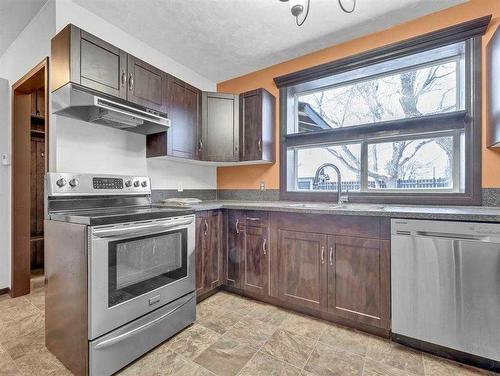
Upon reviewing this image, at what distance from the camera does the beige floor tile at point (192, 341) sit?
1.71 m

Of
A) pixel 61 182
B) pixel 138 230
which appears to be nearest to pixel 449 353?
pixel 138 230

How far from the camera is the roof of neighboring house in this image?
2924mm

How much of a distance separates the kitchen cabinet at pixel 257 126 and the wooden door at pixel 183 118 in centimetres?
54

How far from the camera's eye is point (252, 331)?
1.95m

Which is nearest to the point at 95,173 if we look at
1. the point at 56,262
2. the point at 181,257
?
the point at 56,262

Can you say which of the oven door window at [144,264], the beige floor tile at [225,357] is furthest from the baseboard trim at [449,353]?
the oven door window at [144,264]

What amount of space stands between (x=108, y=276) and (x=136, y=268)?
0.22m

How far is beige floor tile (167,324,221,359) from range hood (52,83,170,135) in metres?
1.74

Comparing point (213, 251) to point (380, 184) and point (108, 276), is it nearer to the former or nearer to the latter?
point (108, 276)

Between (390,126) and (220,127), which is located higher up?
(220,127)

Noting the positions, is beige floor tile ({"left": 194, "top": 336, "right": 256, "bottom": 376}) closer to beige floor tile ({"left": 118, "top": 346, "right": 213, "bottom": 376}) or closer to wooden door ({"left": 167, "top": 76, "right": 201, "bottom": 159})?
beige floor tile ({"left": 118, "top": 346, "right": 213, "bottom": 376})

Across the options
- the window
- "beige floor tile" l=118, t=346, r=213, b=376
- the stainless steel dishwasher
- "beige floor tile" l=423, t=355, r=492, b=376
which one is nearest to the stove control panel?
"beige floor tile" l=118, t=346, r=213, b=376

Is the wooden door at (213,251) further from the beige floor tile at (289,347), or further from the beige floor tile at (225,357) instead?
the beige floor tile at (289,347)

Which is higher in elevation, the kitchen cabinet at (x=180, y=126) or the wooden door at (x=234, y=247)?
the kitchen cabinet at (x=180, y=126)
